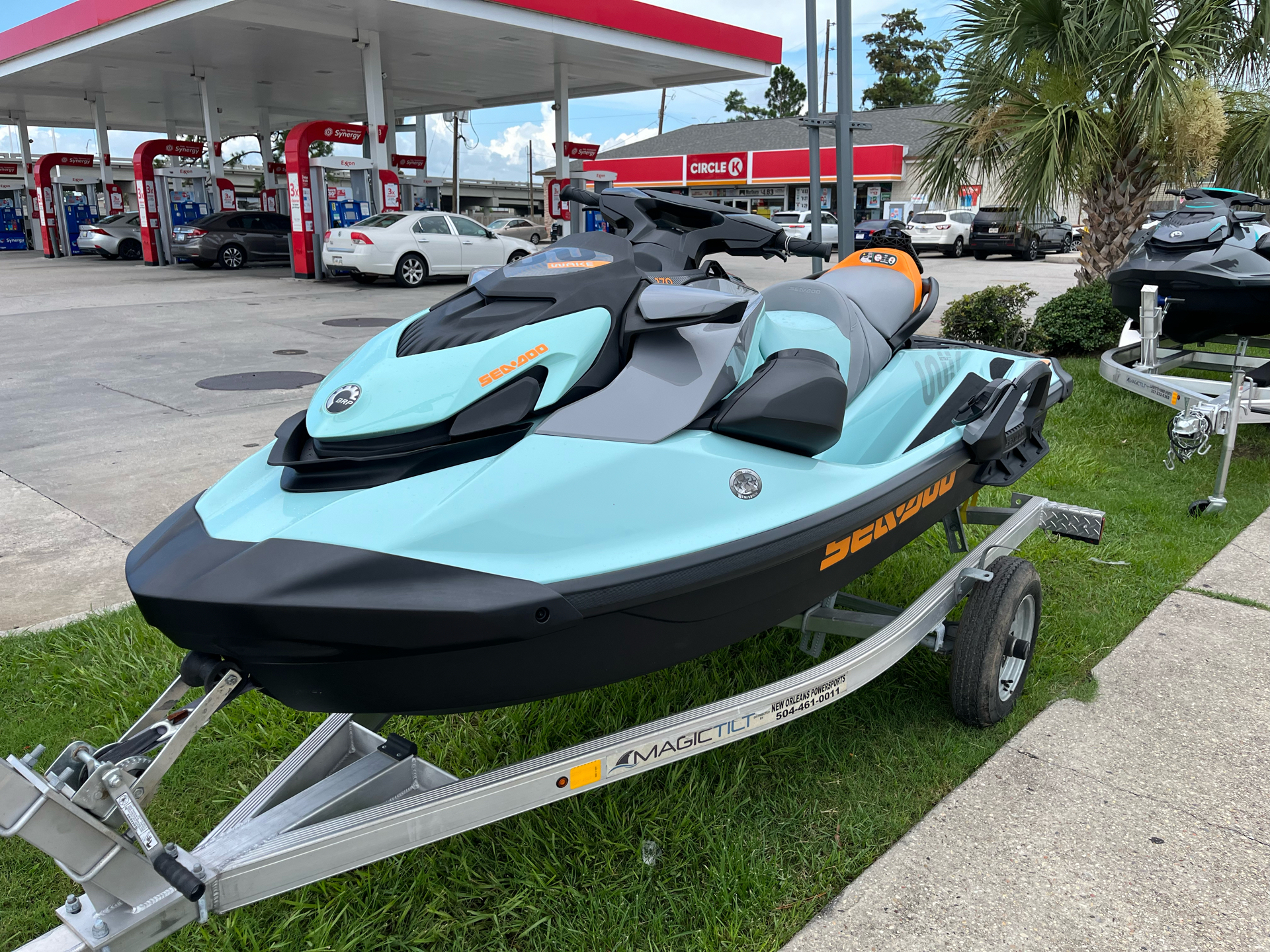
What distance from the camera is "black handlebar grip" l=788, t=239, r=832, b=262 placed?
312 centimetres

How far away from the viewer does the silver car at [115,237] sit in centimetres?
2516

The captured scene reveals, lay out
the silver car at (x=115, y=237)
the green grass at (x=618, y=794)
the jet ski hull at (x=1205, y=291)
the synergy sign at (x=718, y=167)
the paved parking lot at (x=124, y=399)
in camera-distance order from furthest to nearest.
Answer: the synergy sign at (x=718, y=167) → the silver car at (x=115, y=237) → the jet ski hull at (x=1205, y=291) → the paved parking lot at (x=124, y=399) → the green grass at (x=618, y=794)

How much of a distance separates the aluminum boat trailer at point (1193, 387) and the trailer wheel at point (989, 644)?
2339 millimetres

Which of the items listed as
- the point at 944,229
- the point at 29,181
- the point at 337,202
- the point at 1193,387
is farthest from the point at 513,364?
the point at 29,181

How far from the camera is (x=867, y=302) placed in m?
3.06

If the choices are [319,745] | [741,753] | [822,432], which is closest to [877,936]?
[741,753]

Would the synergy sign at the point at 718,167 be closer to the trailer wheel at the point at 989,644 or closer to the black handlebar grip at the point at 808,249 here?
the black handlebar grip at the point at 808,249

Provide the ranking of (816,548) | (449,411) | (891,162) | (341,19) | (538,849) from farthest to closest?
(891,162) → (341,19) → (538,849) → (816,548) → (449,411)

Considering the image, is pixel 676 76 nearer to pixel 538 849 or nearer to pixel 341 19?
pixel 341 19

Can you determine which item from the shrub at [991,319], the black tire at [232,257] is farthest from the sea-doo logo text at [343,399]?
the black tire at [232,257]

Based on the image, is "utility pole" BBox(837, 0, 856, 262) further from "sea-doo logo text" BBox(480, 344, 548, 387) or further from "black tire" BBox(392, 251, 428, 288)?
"black tire" BBox(392, 251, 428, 288)

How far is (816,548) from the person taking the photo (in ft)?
6.95

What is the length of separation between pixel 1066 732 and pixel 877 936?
47.1 inches

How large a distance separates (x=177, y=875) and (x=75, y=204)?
105 feet
